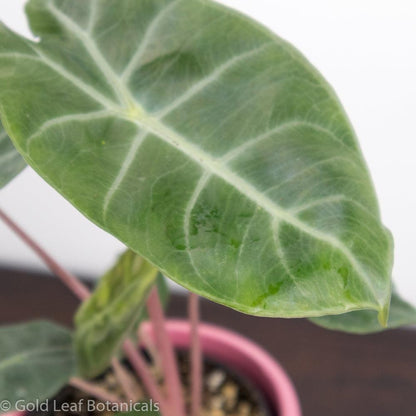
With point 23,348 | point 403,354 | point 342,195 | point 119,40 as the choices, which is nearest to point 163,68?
A: point 119,40

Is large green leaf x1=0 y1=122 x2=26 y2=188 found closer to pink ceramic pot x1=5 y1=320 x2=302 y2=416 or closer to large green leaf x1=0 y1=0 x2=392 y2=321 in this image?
large green leaf x1=0 y1=0 x2=392 y2=321

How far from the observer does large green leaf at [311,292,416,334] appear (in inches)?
19.5

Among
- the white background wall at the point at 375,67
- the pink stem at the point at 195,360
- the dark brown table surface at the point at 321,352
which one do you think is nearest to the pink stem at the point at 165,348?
the pink stem at the point at 195,360

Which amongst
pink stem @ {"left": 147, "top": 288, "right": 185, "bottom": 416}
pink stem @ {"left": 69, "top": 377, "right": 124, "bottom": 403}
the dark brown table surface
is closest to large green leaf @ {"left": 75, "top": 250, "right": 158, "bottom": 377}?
pink stem @ {"left": 147, "top": 288, "right": 185, "bottom": 416}

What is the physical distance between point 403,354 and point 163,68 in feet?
2.42

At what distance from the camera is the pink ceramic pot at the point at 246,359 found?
0.64 meters

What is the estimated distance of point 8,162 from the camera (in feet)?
1.23

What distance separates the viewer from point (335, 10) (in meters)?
0.76

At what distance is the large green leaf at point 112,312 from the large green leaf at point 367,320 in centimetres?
17

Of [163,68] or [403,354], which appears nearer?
[163,68]

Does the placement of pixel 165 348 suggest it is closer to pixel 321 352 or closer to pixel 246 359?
pixel 246 359

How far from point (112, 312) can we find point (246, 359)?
308mm

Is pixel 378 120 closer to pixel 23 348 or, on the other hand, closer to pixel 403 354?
pixel 403 354

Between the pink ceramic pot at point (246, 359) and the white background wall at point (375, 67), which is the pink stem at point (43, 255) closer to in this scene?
the pink ceramic pot at point (246, 359)
